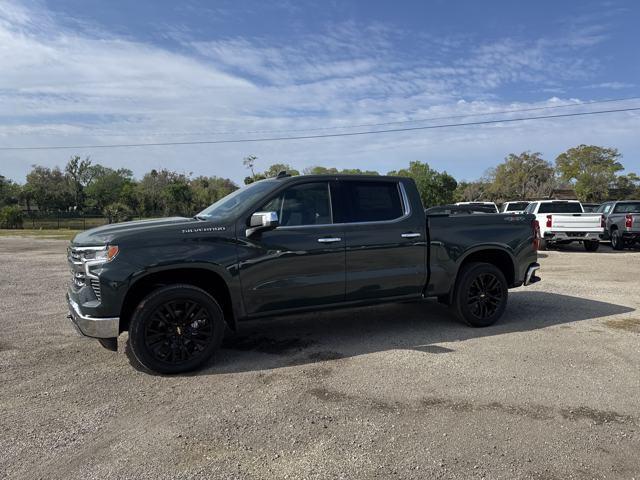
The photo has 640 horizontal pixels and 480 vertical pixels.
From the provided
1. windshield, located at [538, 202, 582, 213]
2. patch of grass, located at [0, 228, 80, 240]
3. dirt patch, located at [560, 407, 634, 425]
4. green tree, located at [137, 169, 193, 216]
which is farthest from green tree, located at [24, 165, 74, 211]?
dirt patch, located at [560, 407, 634, 425]

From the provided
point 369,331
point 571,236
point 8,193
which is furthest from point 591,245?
point 8,193

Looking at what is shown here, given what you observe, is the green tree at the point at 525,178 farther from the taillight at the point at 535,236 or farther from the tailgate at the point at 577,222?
the taillight at the point at 535,236

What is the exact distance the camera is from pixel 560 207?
17391 mm

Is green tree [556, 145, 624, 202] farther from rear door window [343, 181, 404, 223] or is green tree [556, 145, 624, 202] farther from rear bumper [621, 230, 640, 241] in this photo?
rear door window [343, 181, 404, 223]

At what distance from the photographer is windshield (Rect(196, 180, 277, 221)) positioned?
4.91 metres

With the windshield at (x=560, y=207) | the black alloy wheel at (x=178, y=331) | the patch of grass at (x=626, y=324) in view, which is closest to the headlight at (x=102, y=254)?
the black alloy wheel at (x=178, y=331)

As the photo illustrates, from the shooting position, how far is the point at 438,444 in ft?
10.4

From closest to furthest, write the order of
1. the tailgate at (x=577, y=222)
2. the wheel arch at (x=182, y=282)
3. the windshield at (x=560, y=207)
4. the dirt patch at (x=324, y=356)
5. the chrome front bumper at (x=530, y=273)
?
1. the wheel arch at (x=182, y=282)
2. the dirt patch at (x=324, y=356)
3. the chrome front bumper at (x=530, y=273)
4. the tailgate at (x=577, y=222)
5. the windshield at (x=560, y=207)

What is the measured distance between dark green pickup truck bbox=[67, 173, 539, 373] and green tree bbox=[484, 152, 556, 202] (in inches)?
2505

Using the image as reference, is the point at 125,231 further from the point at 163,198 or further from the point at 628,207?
the point at 163,198

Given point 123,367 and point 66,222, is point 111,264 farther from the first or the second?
point 66,222

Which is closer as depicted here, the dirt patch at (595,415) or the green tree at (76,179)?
the dirt patch at (595,415)

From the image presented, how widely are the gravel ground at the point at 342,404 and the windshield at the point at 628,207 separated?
1303 centimetres

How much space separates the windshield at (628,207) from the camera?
1685 centimetres
